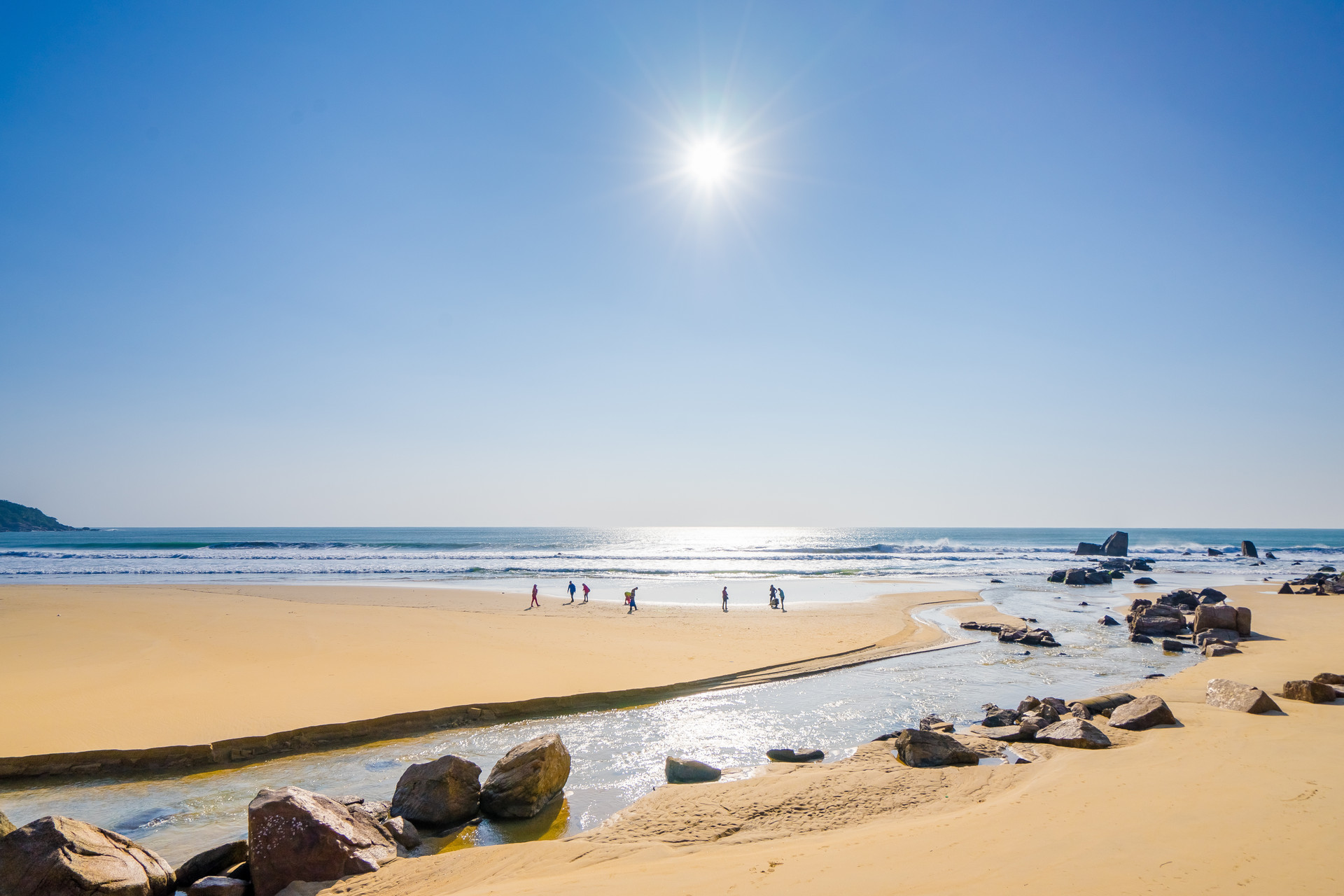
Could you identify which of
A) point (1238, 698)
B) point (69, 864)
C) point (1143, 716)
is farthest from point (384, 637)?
point (1238, 698)

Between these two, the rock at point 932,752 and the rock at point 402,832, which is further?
the rock at point 932,752

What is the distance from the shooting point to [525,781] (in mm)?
7965

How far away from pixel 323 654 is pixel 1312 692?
21.3 metres

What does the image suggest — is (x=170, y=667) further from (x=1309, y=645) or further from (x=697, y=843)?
(x=1309, y=645)

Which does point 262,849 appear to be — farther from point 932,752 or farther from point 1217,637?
point 1217,637

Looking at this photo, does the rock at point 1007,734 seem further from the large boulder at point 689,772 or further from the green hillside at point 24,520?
the green hillside at point 24,520

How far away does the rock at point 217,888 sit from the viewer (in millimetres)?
5637

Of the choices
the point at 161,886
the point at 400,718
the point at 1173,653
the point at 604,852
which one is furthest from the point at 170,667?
the point at 1173,653

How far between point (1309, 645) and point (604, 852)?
22271 millimetres

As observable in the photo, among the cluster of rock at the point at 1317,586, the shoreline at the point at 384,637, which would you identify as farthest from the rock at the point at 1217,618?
the cluster of rock at the point at 1317,586

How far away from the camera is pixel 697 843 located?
21.5 ft

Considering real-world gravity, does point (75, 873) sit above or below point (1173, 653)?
above

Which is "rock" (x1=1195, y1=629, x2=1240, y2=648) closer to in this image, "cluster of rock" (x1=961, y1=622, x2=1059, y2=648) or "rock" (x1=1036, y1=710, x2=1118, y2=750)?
"cluster of rock" (x1=961, y1=622, x2=1059, y2=648)

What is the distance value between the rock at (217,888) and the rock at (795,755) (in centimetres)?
685
